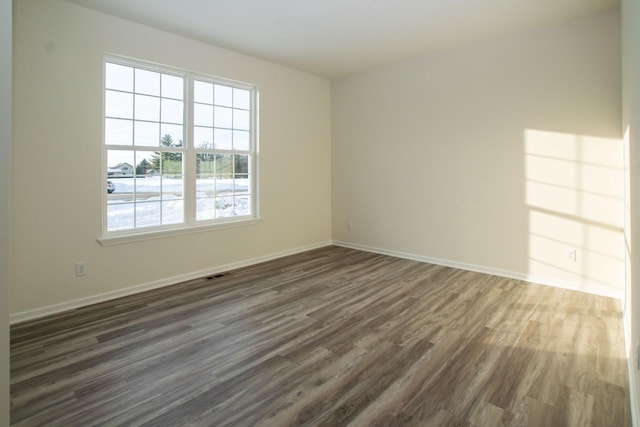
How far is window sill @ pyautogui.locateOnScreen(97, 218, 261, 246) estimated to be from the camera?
3551 mm

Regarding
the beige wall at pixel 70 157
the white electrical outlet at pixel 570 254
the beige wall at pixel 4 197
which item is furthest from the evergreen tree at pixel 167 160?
the white electrical outlet at pixel 570 254

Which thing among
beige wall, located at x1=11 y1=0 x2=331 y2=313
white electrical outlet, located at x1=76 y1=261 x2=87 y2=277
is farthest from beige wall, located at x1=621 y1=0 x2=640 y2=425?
white electrical outlet, located at x1=76 y1=261 x2=87 y2=277

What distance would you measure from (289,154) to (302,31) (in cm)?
184

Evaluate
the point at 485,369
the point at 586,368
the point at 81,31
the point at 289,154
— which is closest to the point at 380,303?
the point at 485,369

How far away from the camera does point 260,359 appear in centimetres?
241

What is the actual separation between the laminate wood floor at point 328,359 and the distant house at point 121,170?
1305 millimetres

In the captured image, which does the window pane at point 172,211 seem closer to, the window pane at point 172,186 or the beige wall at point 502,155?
the window pane at point 172,186

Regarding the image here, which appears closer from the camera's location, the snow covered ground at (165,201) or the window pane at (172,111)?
the snow covered ground at (165,201)

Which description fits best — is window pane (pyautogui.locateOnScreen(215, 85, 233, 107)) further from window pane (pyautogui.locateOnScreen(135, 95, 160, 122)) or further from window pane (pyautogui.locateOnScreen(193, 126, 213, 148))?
window pane (pyautogui.locateOnScreen(135, 95, 160, 122))

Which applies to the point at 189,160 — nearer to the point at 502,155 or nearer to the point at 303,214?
the point at 303,214

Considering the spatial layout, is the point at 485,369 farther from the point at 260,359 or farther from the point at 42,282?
the point at 42,282

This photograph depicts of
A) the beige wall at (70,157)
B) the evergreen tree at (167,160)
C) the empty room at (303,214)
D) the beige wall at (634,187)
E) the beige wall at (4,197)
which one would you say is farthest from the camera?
the evergreen tree at (167,160)

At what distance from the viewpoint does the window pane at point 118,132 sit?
354cm

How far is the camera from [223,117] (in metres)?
4.55
